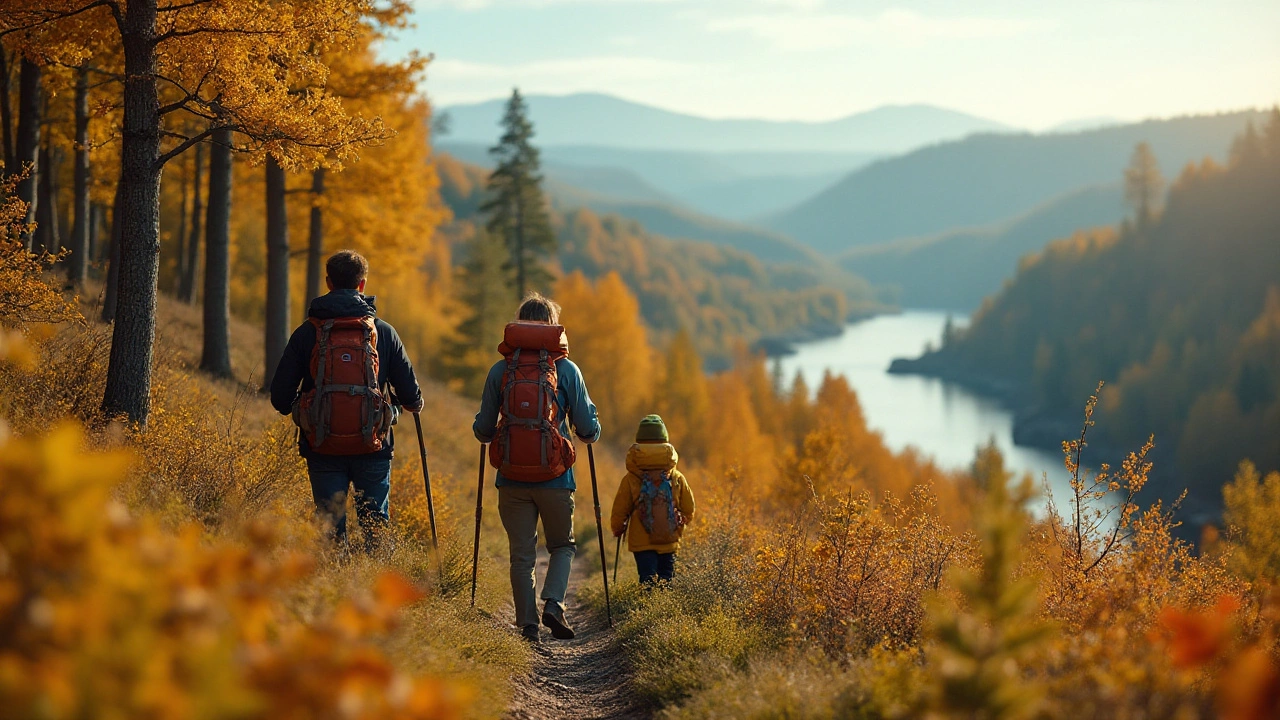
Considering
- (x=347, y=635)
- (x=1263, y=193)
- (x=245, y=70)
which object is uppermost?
(x=1263, y=193)

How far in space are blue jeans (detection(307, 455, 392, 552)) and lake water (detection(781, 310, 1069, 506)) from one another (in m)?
45.7

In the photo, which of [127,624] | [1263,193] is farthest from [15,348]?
[1263,193]

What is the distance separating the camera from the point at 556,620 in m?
6.76

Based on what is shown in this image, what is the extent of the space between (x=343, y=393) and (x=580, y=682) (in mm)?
2720

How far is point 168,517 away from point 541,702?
8.51 ft

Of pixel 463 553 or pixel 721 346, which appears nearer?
pixel 463 553

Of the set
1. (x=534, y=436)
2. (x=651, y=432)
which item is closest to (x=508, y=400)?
(x=534, y=436)

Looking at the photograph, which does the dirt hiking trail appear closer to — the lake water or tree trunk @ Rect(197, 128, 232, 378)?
tree trunk @ Rect(197, 128, 232, 378)

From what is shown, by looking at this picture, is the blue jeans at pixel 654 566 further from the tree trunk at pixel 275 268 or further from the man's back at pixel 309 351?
the tree trunk at pixel 275 268

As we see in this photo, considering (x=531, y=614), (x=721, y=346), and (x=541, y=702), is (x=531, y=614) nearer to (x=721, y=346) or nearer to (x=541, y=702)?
(x=541, y=702)

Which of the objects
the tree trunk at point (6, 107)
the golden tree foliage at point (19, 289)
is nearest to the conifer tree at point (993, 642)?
the golden tree foliage at point (19, 289)

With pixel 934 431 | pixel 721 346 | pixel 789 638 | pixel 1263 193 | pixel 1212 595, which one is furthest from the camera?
pixel 721 346

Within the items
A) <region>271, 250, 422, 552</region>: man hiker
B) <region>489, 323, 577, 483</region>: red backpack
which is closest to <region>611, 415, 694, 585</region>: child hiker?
<region>489, 323, 577, 483</region>: red backpack

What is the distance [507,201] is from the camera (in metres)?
33.9
